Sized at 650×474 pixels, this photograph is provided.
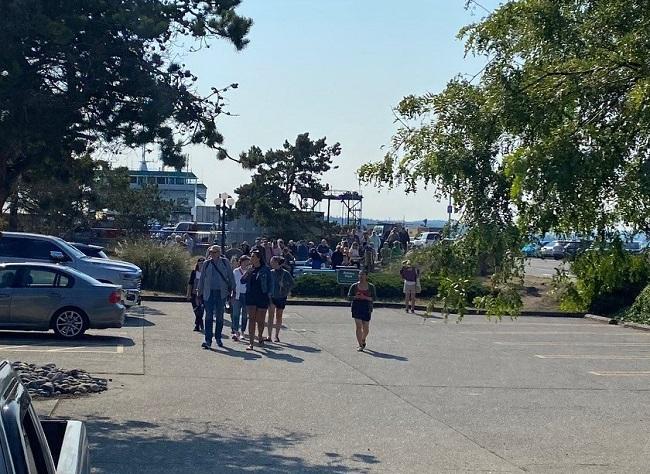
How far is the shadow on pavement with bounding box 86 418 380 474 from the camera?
980 cm

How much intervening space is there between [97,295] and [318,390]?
622cm

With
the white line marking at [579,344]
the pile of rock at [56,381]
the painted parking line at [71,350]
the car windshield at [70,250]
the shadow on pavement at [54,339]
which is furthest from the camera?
the car windshield at [70,250]

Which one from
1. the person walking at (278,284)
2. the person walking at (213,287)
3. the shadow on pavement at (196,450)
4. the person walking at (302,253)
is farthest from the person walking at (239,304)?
the person walking at (302,253)

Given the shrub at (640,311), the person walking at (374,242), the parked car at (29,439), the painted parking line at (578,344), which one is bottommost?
the painted parking line at (578,344)

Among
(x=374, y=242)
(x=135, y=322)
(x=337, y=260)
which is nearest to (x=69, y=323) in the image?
(x=135, y=322)

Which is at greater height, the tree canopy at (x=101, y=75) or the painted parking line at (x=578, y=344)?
the tree canopy at (x=101, y=75)

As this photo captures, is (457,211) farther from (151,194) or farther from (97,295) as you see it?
(151,194)

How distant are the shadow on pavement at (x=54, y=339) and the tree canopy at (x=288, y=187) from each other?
92.6 ft

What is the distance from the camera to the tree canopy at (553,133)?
6.95 m

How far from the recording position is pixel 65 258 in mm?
24578

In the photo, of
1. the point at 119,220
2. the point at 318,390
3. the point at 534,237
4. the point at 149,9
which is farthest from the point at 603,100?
the point at 119,220

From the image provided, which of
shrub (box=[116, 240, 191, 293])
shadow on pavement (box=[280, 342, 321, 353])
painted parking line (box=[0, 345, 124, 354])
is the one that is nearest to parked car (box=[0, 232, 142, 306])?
shadow on pavement (box=[280, 342, 321, 353])

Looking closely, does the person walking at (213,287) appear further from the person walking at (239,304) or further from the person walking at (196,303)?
the person walking at (196,303)

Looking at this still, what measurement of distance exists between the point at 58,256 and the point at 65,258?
17cm
